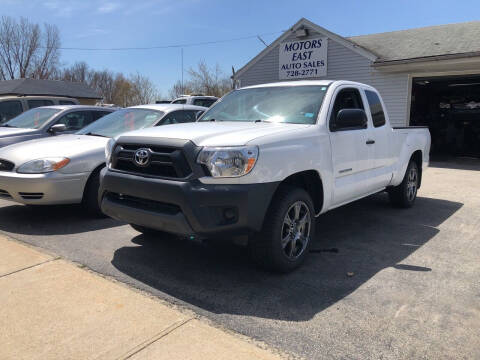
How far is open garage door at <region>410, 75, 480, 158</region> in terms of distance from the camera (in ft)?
51.5

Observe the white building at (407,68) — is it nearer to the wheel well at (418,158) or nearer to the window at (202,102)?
the window at (202,102)

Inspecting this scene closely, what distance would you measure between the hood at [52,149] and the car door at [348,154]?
3.10m

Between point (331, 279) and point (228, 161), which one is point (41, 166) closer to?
point (228, 161)

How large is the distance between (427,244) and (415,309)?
5.95 ft

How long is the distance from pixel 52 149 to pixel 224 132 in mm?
2873

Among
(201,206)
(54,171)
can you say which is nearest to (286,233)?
(201,206)

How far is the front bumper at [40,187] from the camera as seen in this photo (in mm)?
4891

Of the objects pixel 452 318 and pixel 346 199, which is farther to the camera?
pixel 346 199

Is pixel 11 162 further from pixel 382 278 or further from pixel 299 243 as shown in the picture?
pixel 382 278

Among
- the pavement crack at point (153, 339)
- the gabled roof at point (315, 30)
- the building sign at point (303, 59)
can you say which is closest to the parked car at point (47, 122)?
the pavement crack at point (153, 339)

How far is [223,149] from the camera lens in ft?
10.5

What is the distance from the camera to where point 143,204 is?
3.56 m

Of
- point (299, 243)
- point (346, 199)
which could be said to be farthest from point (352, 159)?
point (299, 243)

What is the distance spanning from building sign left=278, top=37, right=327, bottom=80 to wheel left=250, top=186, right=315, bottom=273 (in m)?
13.1
